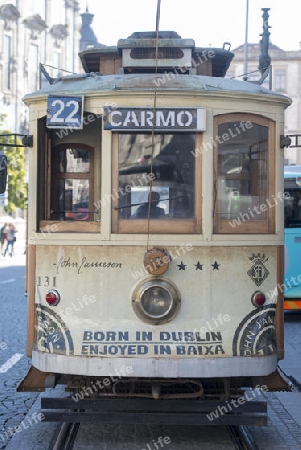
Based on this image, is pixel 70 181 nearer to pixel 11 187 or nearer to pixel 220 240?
pixel 220 240

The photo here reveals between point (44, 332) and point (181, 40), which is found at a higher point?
point (181, 40)

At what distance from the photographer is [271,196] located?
720 cm

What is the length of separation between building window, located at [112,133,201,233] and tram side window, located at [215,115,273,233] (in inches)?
9.3

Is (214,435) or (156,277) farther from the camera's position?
(214,435)

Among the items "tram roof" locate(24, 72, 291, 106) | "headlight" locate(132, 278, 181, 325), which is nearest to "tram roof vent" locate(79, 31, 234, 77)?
"tram roof" locate(24, 72, 291, 106)

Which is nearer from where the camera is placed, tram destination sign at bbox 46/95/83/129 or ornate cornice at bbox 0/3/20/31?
tram destination sign at bbox 46/95/83/129

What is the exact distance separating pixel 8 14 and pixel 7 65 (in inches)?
146

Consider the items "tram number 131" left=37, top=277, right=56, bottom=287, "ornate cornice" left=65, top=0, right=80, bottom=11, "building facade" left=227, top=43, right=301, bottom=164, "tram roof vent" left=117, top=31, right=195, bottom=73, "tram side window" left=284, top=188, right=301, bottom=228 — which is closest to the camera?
"tram number 131" left=37, top=277, right=56, bottom=287

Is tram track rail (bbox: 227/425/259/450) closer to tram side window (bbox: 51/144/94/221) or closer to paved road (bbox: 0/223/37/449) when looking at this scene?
paved road (bbox: 0/223/37/449)

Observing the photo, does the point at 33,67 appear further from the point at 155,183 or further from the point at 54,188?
the point at 155,183

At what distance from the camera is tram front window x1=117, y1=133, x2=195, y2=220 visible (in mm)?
6859

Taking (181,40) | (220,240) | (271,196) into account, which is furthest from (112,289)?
(181,40)

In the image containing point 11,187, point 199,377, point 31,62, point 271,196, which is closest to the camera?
point 199,377

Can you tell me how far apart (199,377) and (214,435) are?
1.16 m
